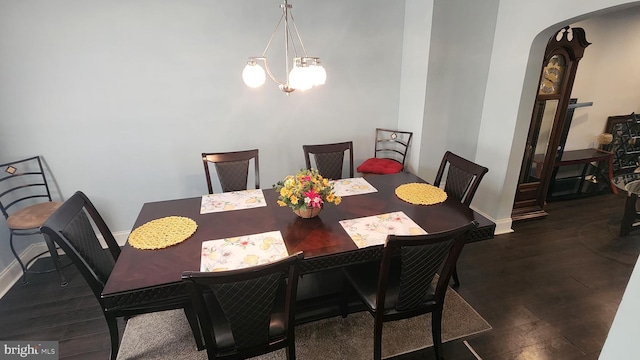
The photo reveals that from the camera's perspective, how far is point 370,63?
3273mm

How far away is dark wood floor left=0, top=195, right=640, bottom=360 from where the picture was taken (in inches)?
78.5

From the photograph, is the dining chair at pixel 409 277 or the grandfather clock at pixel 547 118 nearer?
the dining chair at pixel 409 277

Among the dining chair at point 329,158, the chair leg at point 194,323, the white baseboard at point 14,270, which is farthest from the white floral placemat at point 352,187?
the white baseboard at point 14,270

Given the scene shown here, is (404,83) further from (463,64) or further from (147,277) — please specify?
(147,277)

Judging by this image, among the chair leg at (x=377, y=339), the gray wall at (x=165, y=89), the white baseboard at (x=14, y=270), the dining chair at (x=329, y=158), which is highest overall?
the gray wall at (x=165, y=89)

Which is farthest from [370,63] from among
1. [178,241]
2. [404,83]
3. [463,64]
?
[178,241]

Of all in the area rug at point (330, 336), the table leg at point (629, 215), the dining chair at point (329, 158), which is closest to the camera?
the area rug at point (330, 336)

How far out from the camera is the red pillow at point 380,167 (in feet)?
10.4

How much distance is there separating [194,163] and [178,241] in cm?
153

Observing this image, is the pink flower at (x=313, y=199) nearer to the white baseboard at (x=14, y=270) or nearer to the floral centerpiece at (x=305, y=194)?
the floral centerpiece at (x=305, y=194)

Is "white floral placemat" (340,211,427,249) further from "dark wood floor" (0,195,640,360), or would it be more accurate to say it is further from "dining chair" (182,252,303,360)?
"dark wood floor" (0,195,640,360)

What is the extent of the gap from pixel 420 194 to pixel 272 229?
1100mm

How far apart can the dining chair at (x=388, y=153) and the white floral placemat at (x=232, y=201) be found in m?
1.33

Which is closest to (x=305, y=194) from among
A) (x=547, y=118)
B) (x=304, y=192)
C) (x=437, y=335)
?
(x=304, y=192)
